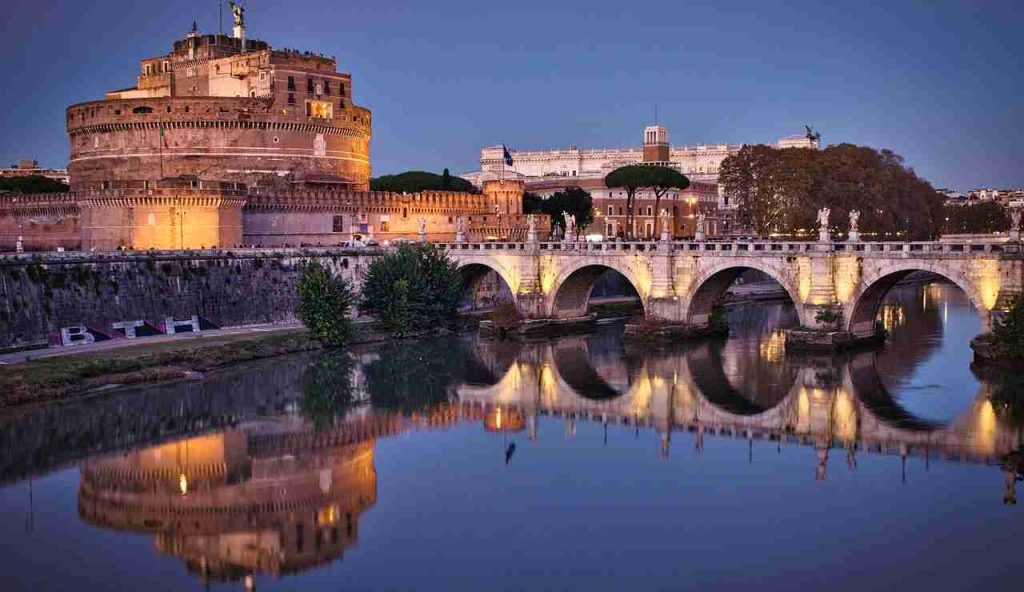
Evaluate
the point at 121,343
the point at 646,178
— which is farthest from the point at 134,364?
the point at 646,178

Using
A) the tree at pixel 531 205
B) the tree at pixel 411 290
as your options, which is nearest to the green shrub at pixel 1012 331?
the tree at pixel 411 290

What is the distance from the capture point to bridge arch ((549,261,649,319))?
49219 mm

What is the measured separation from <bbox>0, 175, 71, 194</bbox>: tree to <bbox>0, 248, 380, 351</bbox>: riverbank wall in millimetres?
26797

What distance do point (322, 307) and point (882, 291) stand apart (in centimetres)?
2112

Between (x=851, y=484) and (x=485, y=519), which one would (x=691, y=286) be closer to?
(x=851, y=484)

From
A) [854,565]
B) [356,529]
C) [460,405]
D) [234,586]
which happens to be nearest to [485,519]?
[356,529]

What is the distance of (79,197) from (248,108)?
1292 centimetres

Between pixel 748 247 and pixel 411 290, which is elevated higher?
pixel 748 247

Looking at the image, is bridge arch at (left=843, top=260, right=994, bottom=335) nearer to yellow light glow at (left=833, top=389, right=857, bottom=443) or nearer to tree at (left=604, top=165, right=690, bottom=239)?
yellow light glow at (left=833, top=389, right=857, bottom=443)

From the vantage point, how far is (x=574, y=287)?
167 feet

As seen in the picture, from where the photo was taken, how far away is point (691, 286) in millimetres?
44812

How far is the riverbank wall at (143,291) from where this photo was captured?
1549 inches

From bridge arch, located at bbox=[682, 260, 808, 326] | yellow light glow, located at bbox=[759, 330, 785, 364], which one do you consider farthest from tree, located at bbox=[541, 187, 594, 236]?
bridge arch, located at bbox=[682, 260, 808, 326]

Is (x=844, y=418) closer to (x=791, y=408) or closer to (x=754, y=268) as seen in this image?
(x=791, y=408)
